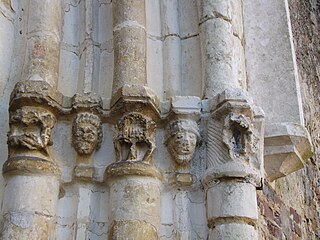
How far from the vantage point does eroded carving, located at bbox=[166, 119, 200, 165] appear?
2.08 metres

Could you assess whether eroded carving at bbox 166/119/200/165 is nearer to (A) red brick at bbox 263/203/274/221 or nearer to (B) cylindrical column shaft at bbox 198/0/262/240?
(B) cylindrical column shaft at bbox 198/0/262/240

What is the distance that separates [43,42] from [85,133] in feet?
1.43

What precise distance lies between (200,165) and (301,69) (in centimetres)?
233

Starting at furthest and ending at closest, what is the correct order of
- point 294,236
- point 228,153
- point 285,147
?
1. point 294,236
2. point 285,147
3. point 228,153

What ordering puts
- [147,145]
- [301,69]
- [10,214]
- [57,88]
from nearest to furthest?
[10,214] → [147,145] → [57,88] → [301,69]

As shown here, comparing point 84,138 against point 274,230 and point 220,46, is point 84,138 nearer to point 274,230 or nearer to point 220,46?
→ point 220,46

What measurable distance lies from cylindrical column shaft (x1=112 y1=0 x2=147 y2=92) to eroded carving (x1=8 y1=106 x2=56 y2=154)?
0.30 m

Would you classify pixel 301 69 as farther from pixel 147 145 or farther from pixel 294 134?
pixel 147 145

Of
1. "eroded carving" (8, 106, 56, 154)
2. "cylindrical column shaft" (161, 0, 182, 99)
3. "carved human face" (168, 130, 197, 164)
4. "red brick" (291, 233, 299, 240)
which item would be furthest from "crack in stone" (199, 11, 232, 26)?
"red brick" (291, 233, 299, 240)

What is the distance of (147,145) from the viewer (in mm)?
2066

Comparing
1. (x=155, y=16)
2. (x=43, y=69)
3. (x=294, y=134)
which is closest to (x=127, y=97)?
(x=43, y=69)

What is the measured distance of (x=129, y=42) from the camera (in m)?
2.28

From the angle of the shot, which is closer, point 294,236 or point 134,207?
point 134,207

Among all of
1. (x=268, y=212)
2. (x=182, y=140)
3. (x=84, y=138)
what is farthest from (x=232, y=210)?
(x=268, y=212)
